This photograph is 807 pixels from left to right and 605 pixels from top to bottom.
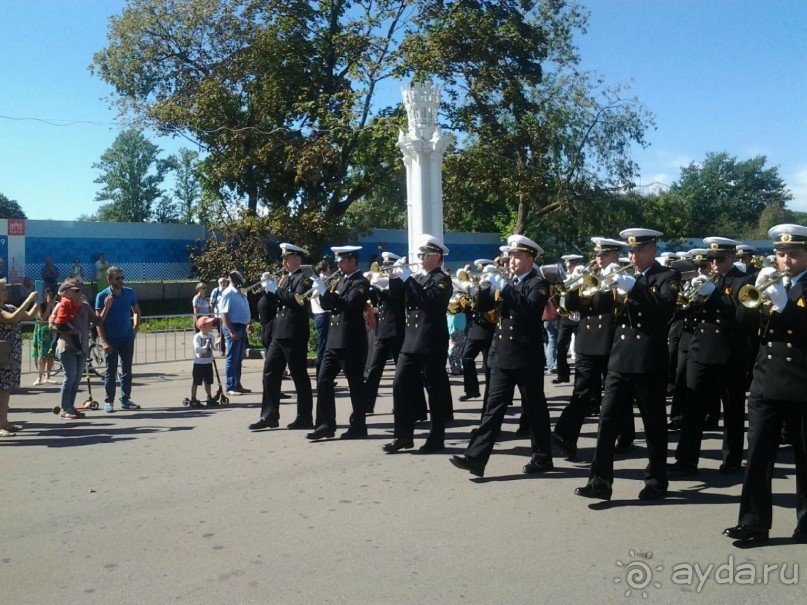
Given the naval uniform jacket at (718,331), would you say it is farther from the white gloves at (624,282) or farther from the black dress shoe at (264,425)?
the black dress shoe at (264,425)

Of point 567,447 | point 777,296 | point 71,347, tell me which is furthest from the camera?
point 71,347

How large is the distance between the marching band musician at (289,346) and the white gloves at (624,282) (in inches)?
149

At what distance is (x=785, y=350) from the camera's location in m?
5.20

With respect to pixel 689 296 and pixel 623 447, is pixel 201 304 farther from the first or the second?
Result: pixel 689 296

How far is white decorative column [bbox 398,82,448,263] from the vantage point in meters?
17.0

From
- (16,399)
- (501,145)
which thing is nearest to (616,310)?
(16,399)

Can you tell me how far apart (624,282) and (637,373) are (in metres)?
0.68

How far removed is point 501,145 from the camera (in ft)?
84.6

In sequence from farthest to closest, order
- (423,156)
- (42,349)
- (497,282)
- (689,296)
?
(423,156), (42,349), (689,296), (497,282)

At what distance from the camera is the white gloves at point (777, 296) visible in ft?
16.8

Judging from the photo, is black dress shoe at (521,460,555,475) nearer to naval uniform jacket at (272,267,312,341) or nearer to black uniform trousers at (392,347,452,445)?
black uniform trousers at (392,347,452,445)

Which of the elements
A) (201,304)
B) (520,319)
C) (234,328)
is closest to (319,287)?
(520,319)

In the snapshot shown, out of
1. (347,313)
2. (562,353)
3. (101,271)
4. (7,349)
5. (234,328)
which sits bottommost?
(562,353)

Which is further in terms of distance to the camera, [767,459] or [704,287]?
[704,287]
